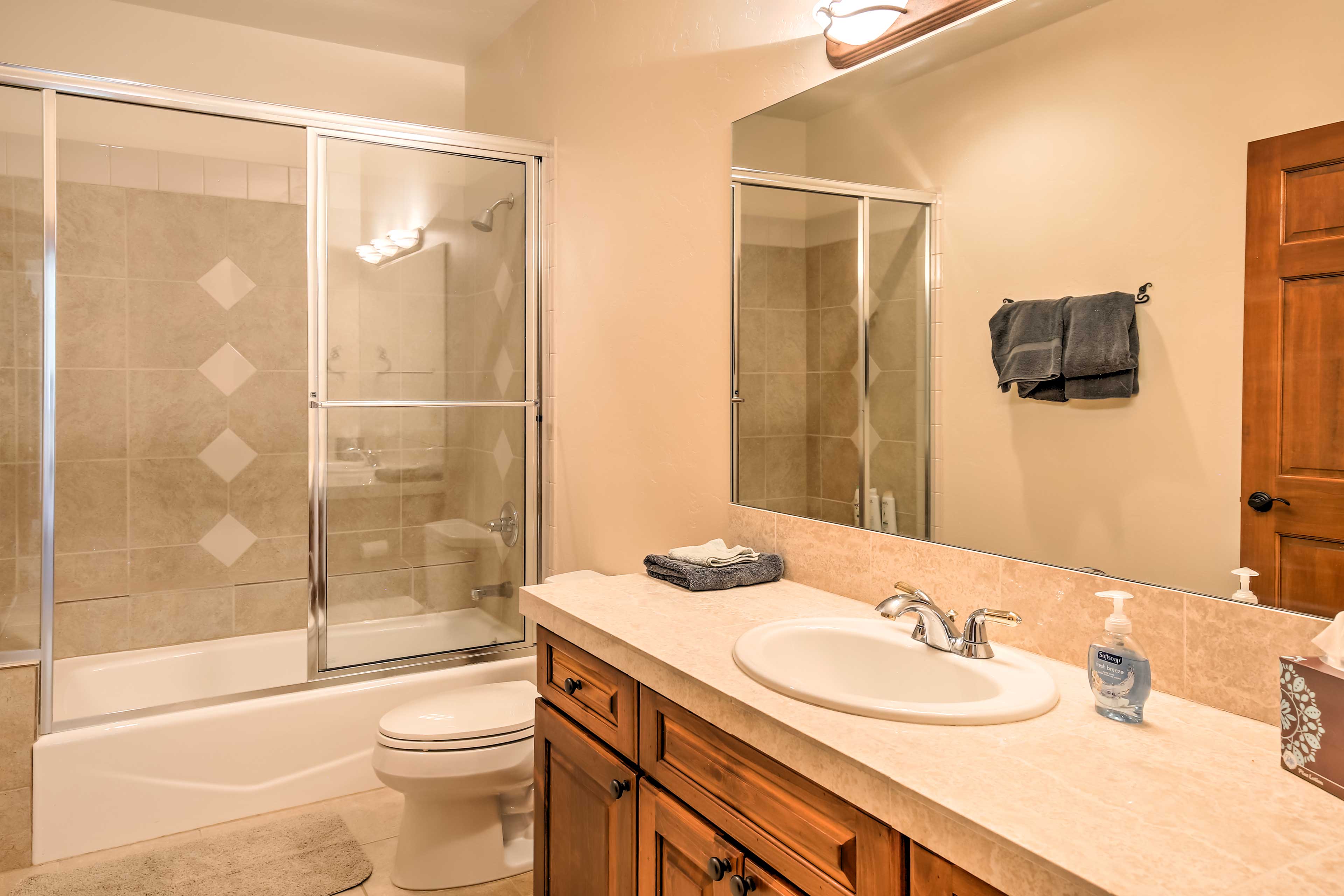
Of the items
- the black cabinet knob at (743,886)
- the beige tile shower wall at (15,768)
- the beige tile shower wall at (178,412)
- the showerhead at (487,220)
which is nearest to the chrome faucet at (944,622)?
the black cabinet knob at (743,886)

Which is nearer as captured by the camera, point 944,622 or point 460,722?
point 944,622

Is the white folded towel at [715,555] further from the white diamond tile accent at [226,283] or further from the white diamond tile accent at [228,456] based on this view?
the white diamond tile accent at [226,283]

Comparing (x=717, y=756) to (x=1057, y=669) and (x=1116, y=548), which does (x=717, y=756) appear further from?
(x=1116, y=548)

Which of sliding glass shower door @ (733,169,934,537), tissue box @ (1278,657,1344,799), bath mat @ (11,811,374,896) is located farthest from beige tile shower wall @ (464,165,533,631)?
tissue box @ (1278,657,1344,799)

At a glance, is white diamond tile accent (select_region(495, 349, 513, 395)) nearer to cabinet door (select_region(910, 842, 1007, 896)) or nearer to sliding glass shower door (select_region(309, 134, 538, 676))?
sliding glass shower door (select_region(309, 134, 538, 676))

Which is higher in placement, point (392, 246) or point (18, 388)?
point (392, 246)

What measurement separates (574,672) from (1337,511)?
122 cm

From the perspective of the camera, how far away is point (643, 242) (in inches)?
96.3

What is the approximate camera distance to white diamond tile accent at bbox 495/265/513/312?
2.92m

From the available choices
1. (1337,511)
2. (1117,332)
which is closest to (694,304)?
(1117,332)

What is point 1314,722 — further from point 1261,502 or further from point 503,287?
point 503,287

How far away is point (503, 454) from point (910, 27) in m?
1.91

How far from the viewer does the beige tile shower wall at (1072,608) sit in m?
1.05

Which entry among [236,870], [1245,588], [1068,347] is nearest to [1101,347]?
[1068,347]
